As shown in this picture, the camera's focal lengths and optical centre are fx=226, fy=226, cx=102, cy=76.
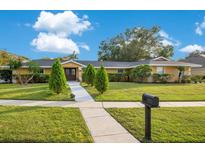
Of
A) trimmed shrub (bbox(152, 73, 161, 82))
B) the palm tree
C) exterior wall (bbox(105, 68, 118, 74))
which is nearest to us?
trimmed shrub (bbox(152, 73, 161, 82))

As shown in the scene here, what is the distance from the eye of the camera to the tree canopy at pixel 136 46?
45688mm

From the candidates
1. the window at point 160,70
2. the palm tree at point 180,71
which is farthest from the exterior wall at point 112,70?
the palm tree at point 180,71

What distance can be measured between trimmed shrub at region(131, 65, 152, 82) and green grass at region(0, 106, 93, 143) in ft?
60.7

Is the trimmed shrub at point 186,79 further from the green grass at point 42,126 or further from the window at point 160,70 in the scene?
the green grass at point 42,126

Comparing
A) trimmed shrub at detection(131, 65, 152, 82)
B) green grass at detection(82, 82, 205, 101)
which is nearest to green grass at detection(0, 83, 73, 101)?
green grass at detection(82, 82, 205, 101)

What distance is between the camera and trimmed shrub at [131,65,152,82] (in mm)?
25844

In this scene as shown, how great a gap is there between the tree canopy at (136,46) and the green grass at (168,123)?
3762 cm

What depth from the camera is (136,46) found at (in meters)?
45.8

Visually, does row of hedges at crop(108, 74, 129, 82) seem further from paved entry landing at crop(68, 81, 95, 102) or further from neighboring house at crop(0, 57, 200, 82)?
paved entry landing at crop(68, 81, 95, 102)

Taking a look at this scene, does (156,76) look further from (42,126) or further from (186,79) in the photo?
(42,126)

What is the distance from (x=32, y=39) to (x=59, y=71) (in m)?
13.2
